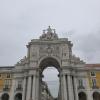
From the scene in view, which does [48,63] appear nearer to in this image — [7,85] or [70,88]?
[70,88]

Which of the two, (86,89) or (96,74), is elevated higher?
(96,74)

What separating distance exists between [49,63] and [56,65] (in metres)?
2.27

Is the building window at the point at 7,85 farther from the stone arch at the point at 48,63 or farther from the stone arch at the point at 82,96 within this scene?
the stone arch at the point at 82,96

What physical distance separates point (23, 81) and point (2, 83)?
6.00m

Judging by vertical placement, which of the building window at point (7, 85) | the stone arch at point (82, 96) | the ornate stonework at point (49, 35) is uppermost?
the ornate stonework at point (49, 35)

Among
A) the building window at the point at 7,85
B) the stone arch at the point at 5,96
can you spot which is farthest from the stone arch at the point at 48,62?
the stone arch at the point at 5,96

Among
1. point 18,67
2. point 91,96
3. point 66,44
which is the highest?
point 66,44

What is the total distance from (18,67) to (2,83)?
20.6 ft

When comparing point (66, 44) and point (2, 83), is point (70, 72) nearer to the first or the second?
point (66, 44)

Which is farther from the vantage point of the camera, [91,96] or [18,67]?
[18,67]

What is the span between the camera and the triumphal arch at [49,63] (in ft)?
175

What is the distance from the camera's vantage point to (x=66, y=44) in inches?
2335

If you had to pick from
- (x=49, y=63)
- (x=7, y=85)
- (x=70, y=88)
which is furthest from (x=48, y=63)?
(x=7, y=85)

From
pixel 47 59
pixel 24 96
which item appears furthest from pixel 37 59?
pixel 24 96
